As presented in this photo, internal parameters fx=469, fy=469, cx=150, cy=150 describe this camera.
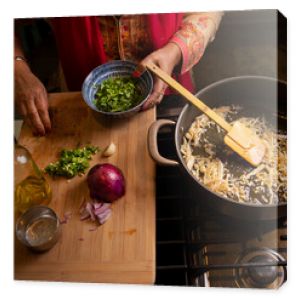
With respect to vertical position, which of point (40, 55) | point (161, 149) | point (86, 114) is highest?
point (40, 55)

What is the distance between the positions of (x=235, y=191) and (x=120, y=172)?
301 mm

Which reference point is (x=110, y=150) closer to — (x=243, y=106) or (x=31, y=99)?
(x=31, y=99)

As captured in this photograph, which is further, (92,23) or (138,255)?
(92,23)

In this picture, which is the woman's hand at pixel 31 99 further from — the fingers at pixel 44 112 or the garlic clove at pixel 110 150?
the garlic clove at pixel 110 150

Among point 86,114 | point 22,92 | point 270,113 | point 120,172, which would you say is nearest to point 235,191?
point 270,113

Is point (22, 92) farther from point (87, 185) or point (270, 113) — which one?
point (270, 113)

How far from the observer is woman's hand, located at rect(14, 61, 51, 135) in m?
1.26

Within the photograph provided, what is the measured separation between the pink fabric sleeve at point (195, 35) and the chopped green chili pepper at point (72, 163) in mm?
332

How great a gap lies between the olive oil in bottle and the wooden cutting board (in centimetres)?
2

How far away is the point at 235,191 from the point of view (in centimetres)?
106

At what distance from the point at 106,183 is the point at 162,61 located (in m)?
0.34

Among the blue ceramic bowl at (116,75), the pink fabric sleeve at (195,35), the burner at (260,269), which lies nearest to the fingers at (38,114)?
the blue ceramic bowl at (116,75)

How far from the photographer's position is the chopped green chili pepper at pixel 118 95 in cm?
123

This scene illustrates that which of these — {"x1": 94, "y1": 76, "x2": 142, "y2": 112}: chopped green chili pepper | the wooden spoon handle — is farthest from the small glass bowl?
the wooden spoon handle
